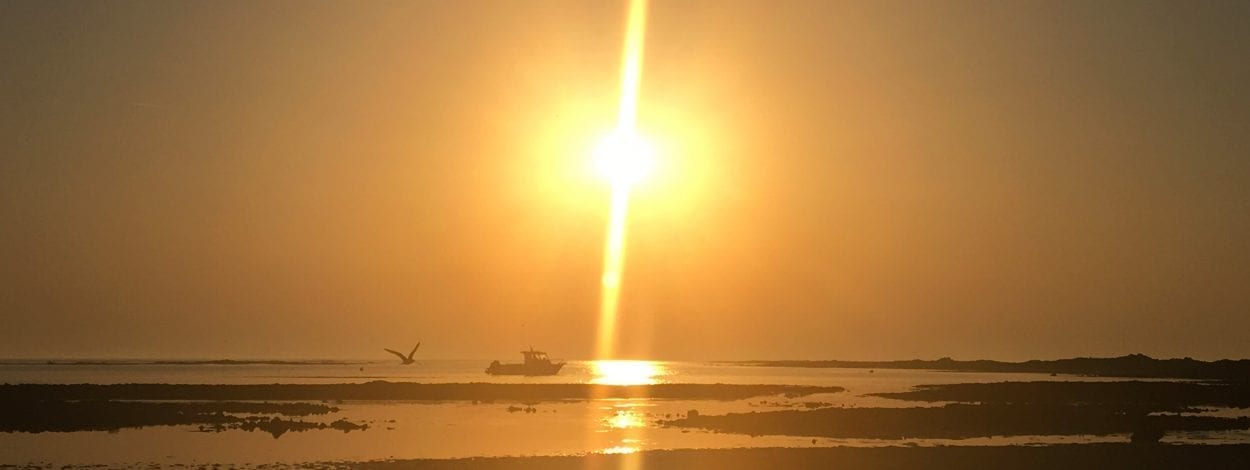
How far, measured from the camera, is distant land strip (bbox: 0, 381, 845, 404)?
216ft

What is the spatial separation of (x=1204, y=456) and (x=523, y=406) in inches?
1338

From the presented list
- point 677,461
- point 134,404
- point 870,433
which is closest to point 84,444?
point 677,461

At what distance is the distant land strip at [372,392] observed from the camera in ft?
216

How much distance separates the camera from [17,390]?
66875 mm

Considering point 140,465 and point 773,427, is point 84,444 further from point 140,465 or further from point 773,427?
point 773,427

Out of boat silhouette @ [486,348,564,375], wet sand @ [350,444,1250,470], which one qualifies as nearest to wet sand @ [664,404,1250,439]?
wet sand @ [350,444,1250,470]

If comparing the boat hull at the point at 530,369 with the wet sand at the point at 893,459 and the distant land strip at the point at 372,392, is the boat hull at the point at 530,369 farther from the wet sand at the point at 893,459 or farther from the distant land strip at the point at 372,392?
the wet sand at the point at 893,459

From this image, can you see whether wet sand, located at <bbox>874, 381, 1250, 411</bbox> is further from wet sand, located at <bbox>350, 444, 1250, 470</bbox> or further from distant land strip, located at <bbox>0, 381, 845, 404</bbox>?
wet sand, located at <bbox>350, 444, 1250, 470</bbox>

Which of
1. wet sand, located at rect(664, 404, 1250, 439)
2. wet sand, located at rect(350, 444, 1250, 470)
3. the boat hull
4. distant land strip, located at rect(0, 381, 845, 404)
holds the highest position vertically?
the boat hull

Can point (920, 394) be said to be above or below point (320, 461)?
above

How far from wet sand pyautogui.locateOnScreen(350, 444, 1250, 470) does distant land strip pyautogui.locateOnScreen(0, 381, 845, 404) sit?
1393 inches

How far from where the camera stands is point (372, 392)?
71.9 m

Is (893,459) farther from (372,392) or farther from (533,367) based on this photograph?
(533,367)

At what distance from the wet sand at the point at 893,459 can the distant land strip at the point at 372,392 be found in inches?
1393
